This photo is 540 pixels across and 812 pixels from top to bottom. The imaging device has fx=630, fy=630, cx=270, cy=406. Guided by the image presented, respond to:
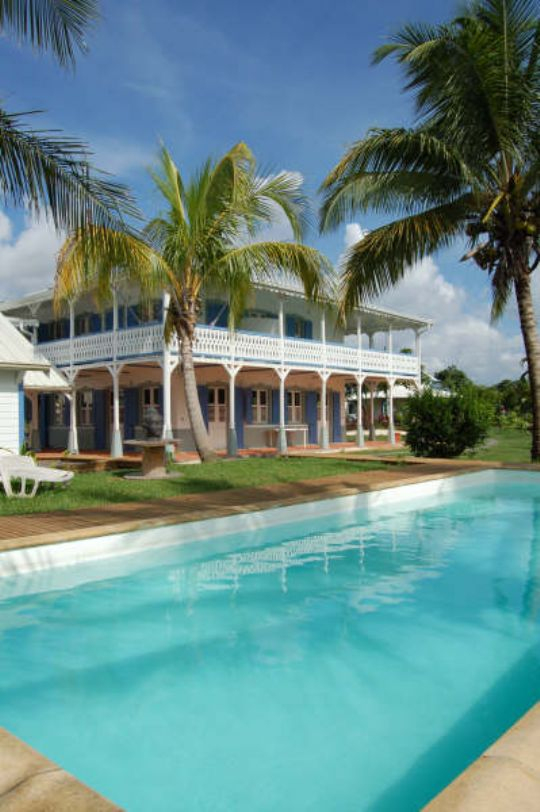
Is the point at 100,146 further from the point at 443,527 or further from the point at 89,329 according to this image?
the point at 89,329

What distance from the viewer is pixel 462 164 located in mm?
11609

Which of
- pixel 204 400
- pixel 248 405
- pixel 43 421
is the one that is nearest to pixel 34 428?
pixel 43 421

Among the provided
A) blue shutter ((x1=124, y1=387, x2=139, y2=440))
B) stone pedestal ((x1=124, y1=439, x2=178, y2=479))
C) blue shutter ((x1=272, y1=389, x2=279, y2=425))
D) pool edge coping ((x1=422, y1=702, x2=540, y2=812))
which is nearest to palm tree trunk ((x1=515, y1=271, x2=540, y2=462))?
stone pedestal ((x1=124, y1=439, x2=178, y2=479))

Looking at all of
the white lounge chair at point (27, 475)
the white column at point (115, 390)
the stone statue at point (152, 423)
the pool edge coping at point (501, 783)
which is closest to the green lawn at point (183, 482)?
the white lounge chair at point (27, 475)

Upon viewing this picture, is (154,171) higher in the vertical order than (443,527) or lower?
Result: higher

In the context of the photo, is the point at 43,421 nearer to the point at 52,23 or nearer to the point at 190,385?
the point at 190,385

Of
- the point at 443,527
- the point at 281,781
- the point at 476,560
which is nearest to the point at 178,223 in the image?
the point at 443,527

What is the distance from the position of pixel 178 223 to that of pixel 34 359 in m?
4.25

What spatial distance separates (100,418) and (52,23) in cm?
1781

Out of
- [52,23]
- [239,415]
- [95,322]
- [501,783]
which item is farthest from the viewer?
[95,322]

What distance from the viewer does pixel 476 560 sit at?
723 centimetres

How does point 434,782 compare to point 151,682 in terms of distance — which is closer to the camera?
point 434,782

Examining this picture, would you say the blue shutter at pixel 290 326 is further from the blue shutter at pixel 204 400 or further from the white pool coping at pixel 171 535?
the white pool coping at pixel 171 535

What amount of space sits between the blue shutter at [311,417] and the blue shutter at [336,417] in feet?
6.83
